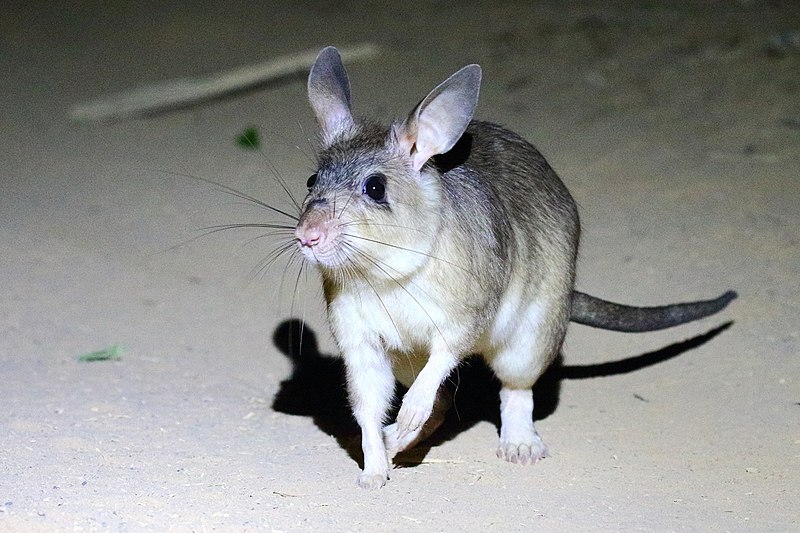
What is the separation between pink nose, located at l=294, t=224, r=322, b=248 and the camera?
169 inches

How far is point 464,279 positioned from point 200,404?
6.19ft

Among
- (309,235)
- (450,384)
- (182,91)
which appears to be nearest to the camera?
(309,235)

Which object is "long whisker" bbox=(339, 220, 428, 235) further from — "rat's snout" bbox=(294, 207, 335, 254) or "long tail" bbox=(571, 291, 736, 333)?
"long tail" bbox=(571, 291, 736, 333)

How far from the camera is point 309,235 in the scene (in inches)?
169

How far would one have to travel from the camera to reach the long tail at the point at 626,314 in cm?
575

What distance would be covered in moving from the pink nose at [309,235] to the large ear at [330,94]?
2.58ft

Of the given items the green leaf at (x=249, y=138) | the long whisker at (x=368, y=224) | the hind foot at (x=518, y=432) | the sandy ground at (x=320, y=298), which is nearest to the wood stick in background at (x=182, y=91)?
the sandy ground at (x=320, y=298)

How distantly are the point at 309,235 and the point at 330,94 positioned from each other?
3.17 ft

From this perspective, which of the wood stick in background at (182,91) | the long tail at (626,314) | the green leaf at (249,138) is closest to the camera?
the long tail at (626,314)

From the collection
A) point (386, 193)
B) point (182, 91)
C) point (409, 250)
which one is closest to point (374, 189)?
point (386, 193)

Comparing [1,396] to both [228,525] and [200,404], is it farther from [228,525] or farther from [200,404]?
[228,525]

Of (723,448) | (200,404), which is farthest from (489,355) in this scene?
(200,404)

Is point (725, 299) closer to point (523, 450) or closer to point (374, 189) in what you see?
point (523, 450)

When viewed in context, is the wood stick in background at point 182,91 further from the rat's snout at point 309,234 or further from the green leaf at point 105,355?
the rat's snout at point 309,234
